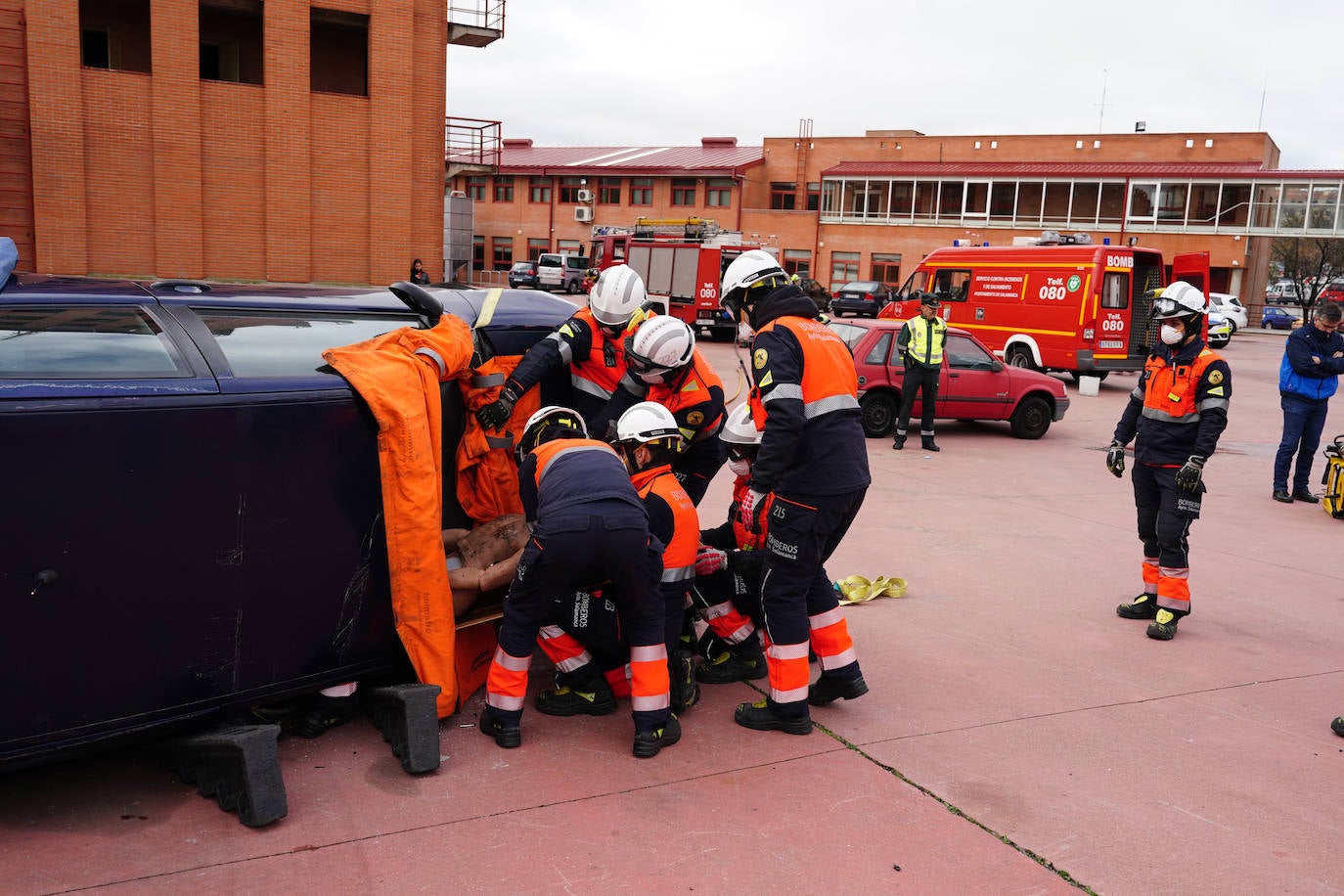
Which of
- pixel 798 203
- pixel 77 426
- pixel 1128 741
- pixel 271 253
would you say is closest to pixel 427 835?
pixel 77 426

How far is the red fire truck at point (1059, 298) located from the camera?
62.7 feet

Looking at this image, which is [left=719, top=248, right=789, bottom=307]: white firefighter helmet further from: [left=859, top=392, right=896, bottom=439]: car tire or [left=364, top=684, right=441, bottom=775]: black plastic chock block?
[left=859, top=392, right=896, bottom=439]: car tire

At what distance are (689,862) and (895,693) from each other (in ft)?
6.15

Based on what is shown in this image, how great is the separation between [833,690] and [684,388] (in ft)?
5.35

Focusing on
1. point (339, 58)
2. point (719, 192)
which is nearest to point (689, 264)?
point (339, 58)

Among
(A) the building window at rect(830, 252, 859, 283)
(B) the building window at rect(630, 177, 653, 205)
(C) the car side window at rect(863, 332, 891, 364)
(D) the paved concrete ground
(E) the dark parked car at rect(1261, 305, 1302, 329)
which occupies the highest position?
(B) the building window at rect(630, 177, 653, 205)

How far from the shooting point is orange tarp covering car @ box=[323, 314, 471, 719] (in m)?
3.87

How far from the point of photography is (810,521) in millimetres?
4344

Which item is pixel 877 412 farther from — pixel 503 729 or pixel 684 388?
pixel 503 729

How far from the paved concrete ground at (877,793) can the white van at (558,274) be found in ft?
131

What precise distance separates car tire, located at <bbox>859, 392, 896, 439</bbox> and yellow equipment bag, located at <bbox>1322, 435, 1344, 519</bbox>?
16.5ft

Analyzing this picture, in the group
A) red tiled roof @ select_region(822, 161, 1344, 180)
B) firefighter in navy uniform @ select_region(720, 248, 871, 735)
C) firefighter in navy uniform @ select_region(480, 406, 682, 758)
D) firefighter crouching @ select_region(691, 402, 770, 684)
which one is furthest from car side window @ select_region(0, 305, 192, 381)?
red tiled roof @ select_region(822, 161, 1344, 180)

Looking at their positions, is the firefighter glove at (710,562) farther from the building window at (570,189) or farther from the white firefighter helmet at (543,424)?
the building window at (570,189)

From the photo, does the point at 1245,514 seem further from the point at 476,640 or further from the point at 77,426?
the point at 77,426
